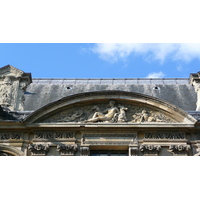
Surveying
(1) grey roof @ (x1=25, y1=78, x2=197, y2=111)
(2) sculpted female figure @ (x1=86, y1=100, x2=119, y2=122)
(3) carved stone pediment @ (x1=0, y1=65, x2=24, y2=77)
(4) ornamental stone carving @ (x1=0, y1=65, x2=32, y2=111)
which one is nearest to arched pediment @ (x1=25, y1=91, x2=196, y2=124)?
(2) sculpted female figure @ (x1=86, y1=100, x2=119, y2=122)

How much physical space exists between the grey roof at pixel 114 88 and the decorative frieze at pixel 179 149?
3.13 m

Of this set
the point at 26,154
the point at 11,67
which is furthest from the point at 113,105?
the point at 11,67

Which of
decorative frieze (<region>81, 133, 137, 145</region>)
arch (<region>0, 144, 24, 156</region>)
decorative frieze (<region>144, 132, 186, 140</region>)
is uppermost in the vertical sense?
decorative frieze (<region>144, 132, 186, 140</region>)

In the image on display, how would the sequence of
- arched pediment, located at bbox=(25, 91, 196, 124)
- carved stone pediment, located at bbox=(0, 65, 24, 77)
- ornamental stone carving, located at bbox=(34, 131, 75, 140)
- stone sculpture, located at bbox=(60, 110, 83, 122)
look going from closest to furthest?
ornamental stone carving, located at bbox=(34, 131, 75, 140) < arched pediment, located at bbox=(25, 91, 196, 124) < stone sculpture, located at bbox=(60, 110, 83, 122) < carved stone pediment, located at bbox=(0, 65, 24, 77)

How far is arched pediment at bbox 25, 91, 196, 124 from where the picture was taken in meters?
14.2

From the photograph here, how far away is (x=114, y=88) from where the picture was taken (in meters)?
18.8

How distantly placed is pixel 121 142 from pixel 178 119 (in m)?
1.94

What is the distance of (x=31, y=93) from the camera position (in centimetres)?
1798

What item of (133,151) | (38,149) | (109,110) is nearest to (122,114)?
(109,110)

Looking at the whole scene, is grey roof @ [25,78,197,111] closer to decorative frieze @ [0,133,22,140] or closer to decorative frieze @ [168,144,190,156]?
decorative frieze @ [0,133,22,140]

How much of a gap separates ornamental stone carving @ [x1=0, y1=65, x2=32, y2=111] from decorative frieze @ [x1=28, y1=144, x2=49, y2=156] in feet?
7.32

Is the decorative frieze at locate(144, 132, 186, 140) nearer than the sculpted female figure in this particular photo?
Yes

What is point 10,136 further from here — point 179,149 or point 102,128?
point 179,149

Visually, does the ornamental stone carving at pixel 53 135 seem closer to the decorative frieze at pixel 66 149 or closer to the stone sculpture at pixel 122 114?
the decorative frieze at pixel 66 149
